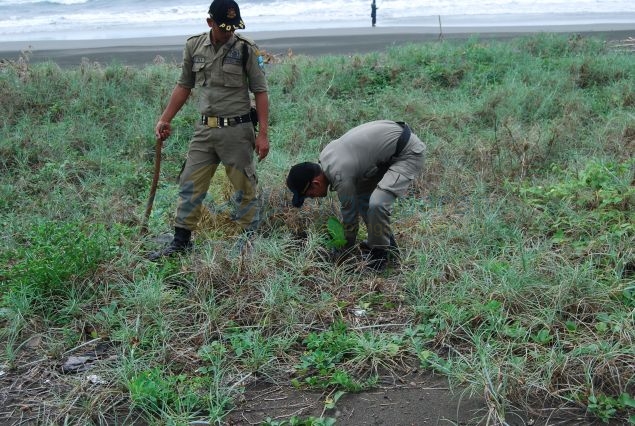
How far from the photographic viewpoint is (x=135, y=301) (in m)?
4.31

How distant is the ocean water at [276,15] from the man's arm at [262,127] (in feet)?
50.9

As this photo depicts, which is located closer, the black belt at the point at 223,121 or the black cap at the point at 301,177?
the black cap at the point at 301,177

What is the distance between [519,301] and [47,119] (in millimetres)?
6157

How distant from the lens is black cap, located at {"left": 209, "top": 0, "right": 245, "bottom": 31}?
4824mm

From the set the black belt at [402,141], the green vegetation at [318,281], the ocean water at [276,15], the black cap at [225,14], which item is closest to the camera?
the green vegetation at [318,281]

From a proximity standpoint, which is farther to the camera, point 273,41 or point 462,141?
point 273,41

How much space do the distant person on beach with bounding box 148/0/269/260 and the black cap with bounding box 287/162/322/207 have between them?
44 centimetres

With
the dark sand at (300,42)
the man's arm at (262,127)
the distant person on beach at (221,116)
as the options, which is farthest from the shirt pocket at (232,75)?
the dark sand at (300,42)

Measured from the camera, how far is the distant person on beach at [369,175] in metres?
4.70

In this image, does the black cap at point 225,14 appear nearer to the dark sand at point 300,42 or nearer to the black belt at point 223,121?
the black belt at point 223,121

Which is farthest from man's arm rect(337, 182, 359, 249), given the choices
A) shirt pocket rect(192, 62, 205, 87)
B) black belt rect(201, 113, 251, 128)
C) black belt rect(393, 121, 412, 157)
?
shirt pocket rect(192, 62, 205, 87)

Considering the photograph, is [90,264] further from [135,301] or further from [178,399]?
[178,399]

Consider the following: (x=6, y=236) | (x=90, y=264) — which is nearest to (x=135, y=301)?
(x=90, y=264)

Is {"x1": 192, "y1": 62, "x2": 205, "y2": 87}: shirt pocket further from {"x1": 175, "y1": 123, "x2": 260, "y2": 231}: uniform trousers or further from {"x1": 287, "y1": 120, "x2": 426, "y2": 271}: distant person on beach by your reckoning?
{"x1": 287, "y1": 120, "x2": 426, "y2": 271}: distant person on beach
